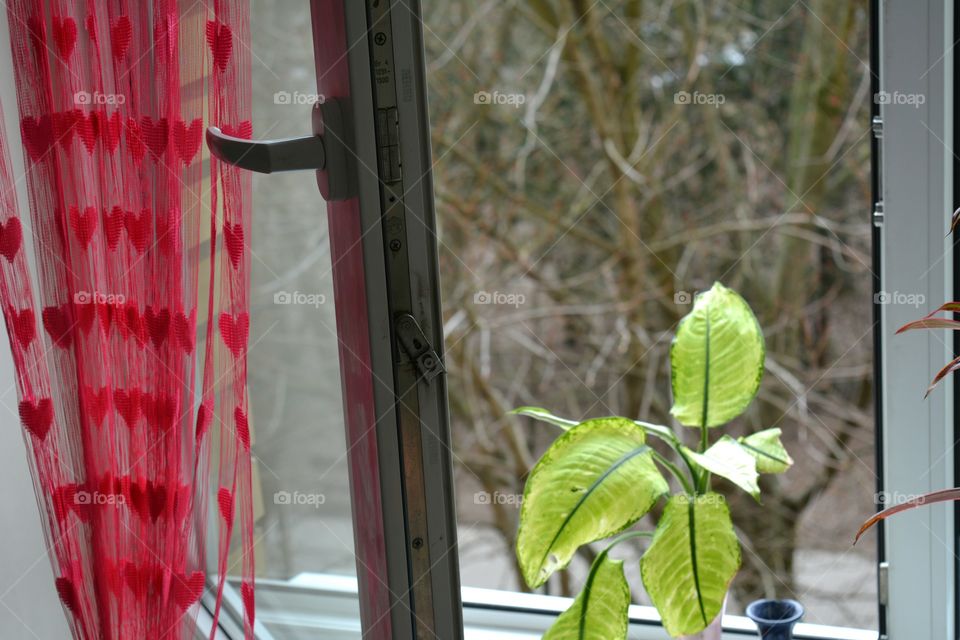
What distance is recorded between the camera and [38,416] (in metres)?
0.92

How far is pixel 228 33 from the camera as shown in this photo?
0.81 m

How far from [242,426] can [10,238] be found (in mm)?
323

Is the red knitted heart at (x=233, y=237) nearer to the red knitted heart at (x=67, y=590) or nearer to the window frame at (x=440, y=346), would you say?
the window frame at (x=440, y=346)

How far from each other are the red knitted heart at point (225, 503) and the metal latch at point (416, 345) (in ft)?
0.85

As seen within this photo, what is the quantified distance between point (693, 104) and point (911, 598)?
135 cm

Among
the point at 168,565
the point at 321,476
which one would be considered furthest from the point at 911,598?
the point at 168,565

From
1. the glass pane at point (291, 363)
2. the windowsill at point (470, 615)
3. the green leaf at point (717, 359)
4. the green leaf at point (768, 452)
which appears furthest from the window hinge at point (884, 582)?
the glass pane at point (291, 363)

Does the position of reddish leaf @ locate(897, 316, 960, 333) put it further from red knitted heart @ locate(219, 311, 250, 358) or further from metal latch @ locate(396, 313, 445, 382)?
red knitted heart @ locate(219, 311, 250, 358)

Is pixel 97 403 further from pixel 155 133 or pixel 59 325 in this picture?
pixel 155 133

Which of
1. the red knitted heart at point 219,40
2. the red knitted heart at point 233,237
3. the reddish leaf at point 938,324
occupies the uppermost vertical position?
the red knitted heart at point 219,40

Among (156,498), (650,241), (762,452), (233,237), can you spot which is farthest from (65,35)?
(650,241)

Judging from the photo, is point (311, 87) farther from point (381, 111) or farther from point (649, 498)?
point (649, 498)

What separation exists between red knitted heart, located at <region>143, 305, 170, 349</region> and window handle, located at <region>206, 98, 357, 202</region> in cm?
19

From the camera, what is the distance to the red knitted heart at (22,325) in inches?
35.9
